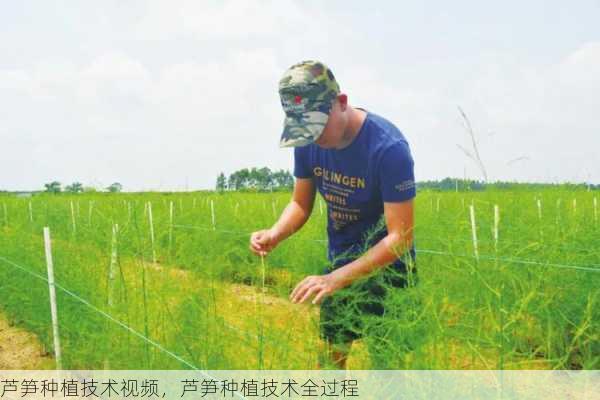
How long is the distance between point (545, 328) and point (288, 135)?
1.75 metres

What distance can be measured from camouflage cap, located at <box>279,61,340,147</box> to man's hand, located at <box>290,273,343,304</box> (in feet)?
1.46

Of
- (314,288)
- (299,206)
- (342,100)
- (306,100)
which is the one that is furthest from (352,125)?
(314,288)

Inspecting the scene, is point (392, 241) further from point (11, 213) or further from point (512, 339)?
point (11, 213)

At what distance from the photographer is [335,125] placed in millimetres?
2045

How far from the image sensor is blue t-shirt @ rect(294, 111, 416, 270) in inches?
81.3

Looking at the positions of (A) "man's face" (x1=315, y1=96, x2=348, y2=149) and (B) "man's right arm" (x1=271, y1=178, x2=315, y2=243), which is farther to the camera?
(B) "man's right arm" (x1=271, y1=178, x2=315, y2=243)

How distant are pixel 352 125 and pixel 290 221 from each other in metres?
0.52

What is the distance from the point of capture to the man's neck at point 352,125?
2164mm

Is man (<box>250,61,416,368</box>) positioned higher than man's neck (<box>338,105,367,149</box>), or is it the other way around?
man's neck (<box>338,105,367,149</box>)

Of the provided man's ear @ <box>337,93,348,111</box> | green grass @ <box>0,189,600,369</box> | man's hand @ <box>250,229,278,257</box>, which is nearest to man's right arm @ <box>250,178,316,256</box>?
man's hand @ <box>250,229,278,257</box>

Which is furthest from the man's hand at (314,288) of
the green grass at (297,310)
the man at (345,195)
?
the green grass at (297,310)

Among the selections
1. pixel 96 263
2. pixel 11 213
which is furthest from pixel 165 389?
pixel 11 213

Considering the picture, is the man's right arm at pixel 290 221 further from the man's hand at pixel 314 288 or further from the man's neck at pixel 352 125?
→ the man's hand at pixel 314 288

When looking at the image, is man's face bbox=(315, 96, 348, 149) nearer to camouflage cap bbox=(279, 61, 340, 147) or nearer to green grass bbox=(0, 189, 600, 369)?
camouflage cap bbox=(279, 61, 340, 147)
